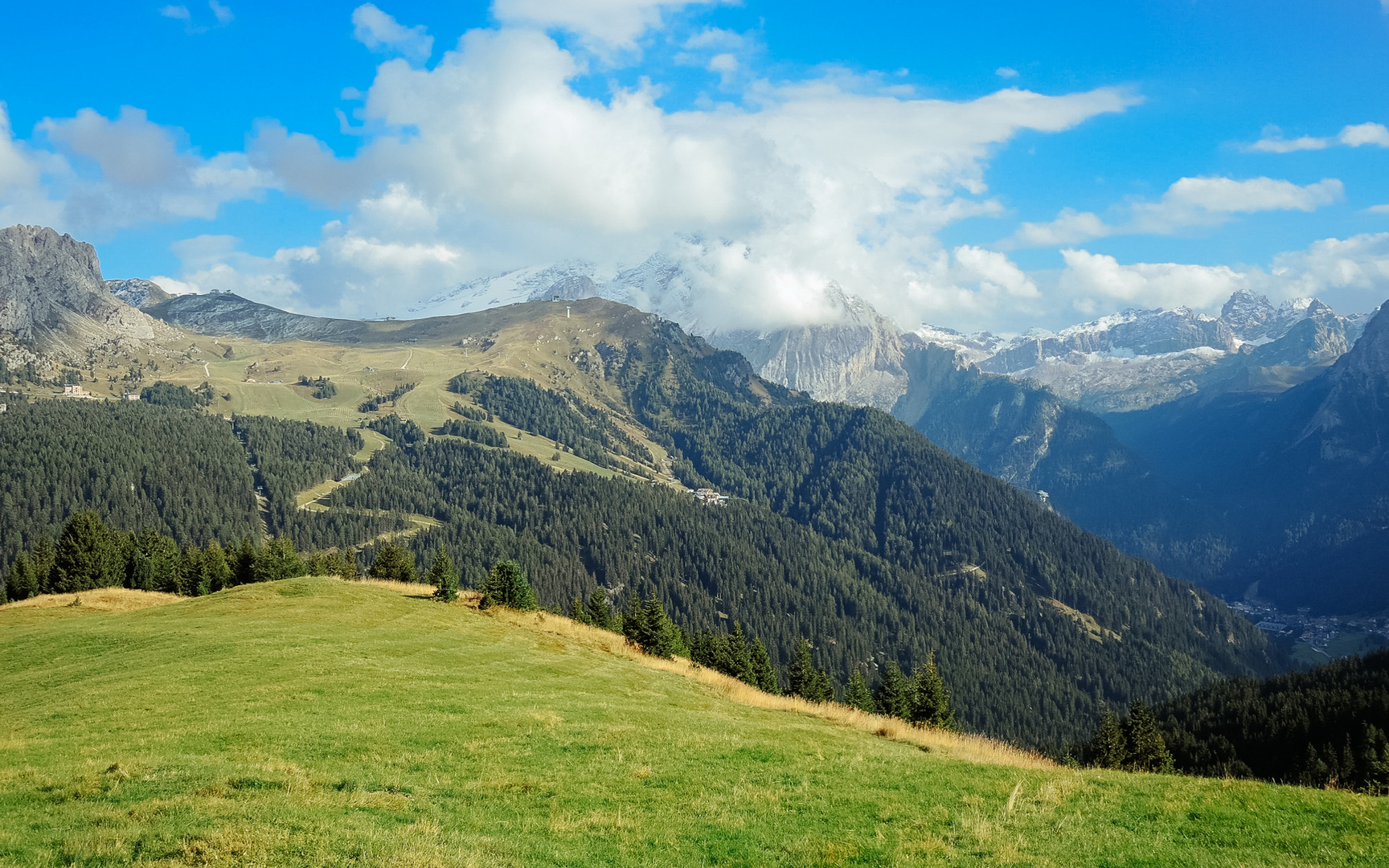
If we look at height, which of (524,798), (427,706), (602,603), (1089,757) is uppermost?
(524,798)

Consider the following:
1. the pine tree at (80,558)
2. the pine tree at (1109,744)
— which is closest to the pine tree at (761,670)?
the pine tree at (1109,744)

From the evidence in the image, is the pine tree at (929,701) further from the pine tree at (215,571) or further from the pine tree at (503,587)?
the pine tree at (215,571)

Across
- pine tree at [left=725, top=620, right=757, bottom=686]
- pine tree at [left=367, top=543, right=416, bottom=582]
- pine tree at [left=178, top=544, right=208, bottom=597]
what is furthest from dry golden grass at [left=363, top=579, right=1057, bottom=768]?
pine tree at [left=178, top=544, right=208, bottom=597]

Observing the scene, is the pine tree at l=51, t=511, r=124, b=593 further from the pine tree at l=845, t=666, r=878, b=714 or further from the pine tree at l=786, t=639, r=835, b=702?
the pine tree at l=845, t=666, r=878, b=714

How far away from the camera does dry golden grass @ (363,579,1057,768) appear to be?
2916 cm

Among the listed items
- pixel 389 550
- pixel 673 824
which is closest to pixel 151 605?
pixel 389 550

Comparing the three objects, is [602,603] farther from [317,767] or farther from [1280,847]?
[1280,847]

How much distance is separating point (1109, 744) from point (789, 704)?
46279 mm

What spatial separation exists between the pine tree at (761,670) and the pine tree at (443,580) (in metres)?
39.4

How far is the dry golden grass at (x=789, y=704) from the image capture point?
2916 cm

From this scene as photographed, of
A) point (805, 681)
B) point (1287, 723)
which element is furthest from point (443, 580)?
point (1287, 723)

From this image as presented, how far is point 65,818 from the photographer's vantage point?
49.2 ft

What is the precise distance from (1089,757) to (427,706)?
7637 centimetres

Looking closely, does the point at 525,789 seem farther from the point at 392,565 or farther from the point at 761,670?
the point at 392,565
